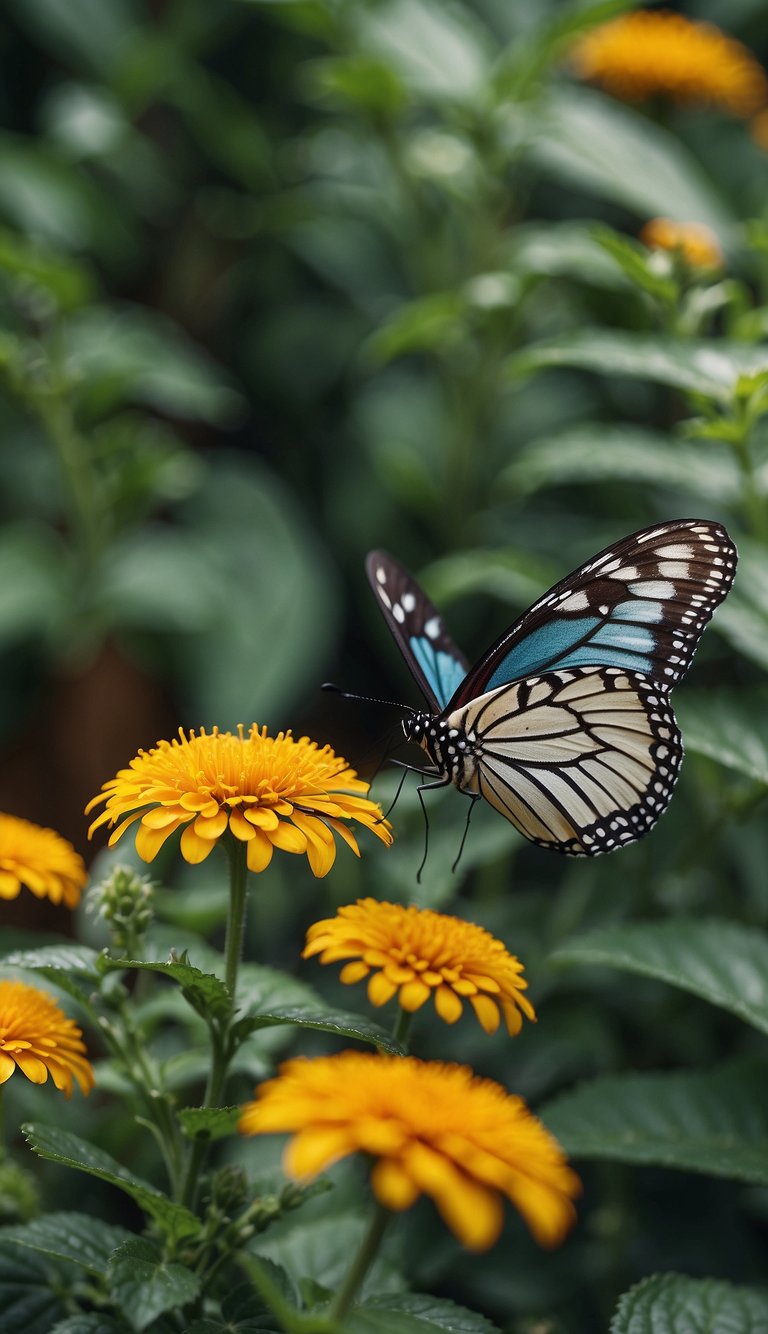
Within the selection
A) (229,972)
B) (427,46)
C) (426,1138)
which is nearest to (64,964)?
(229,972)

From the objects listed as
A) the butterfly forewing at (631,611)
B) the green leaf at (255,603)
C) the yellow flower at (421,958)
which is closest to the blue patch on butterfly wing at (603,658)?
the butterfly forewing at (631,611)

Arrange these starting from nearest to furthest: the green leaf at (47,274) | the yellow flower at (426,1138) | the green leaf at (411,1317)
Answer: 1. the yellow flower at (426,1138)
2. the green leaf at (411,1317)
3. the green leaf at (47,274)

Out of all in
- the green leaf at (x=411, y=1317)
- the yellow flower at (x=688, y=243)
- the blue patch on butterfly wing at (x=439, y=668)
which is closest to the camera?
the green leaf at (x=411, y=1317)

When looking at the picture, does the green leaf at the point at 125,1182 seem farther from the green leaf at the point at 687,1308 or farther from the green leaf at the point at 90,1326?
the green leaf at the point at 687,1308

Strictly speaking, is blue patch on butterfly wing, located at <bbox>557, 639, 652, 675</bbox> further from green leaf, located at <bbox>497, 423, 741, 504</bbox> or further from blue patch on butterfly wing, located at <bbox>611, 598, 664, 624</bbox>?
green leaf, located at <bbox>497, 423, 741, 504</bbox>

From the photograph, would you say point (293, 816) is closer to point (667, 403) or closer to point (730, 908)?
point (730, 908)

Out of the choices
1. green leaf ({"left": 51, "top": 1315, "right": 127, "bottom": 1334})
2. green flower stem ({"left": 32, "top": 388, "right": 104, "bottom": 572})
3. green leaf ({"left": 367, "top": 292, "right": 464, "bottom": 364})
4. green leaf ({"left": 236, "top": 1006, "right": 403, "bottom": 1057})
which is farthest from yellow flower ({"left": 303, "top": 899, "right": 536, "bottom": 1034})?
green flower stem ({"left": 32, "top": 388, "right": 104, "bottom": 572})
